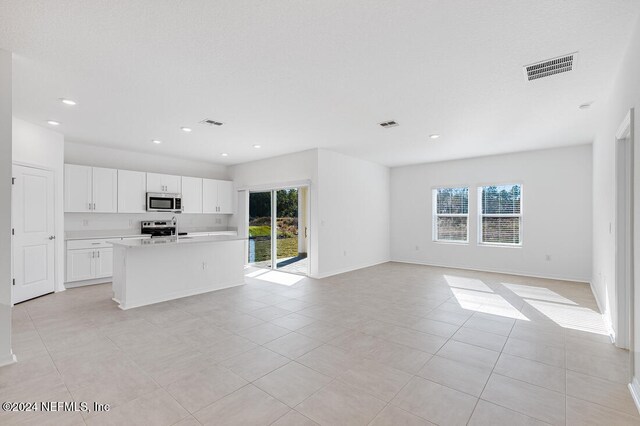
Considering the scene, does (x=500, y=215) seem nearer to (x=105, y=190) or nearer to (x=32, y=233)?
(x=105, y=190)

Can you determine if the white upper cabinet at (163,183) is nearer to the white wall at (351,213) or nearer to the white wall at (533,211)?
the white wall at (351,213)

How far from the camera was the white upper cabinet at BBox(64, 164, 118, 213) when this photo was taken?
5429 millimetres

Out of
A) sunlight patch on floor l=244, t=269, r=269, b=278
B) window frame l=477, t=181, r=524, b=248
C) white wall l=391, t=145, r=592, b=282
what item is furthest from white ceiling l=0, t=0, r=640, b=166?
sunlight patch on floor l=244, t=269, r=269, b=278

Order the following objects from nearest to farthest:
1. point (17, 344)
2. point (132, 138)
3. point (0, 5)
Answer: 1. point (0, 5)
2. point (17, 344)
3. point (132, 138)

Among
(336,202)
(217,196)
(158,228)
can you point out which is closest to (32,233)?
(158,228)

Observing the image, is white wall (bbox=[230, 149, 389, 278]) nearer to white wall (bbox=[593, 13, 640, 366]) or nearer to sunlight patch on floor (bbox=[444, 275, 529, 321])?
sunlight patch on floor (bbox=[444, 275, 529, 321])

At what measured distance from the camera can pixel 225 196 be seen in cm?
793

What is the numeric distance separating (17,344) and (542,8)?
5.27m

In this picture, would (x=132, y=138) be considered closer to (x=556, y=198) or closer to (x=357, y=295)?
(x=357, y=295)

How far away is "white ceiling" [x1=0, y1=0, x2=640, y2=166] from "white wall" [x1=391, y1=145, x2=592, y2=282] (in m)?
1.25

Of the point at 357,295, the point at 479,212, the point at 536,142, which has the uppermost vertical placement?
the point at 536,142

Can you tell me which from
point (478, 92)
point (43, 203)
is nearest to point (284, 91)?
point (478, 92)

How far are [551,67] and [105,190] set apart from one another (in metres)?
7.05

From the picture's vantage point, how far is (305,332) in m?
3.32
